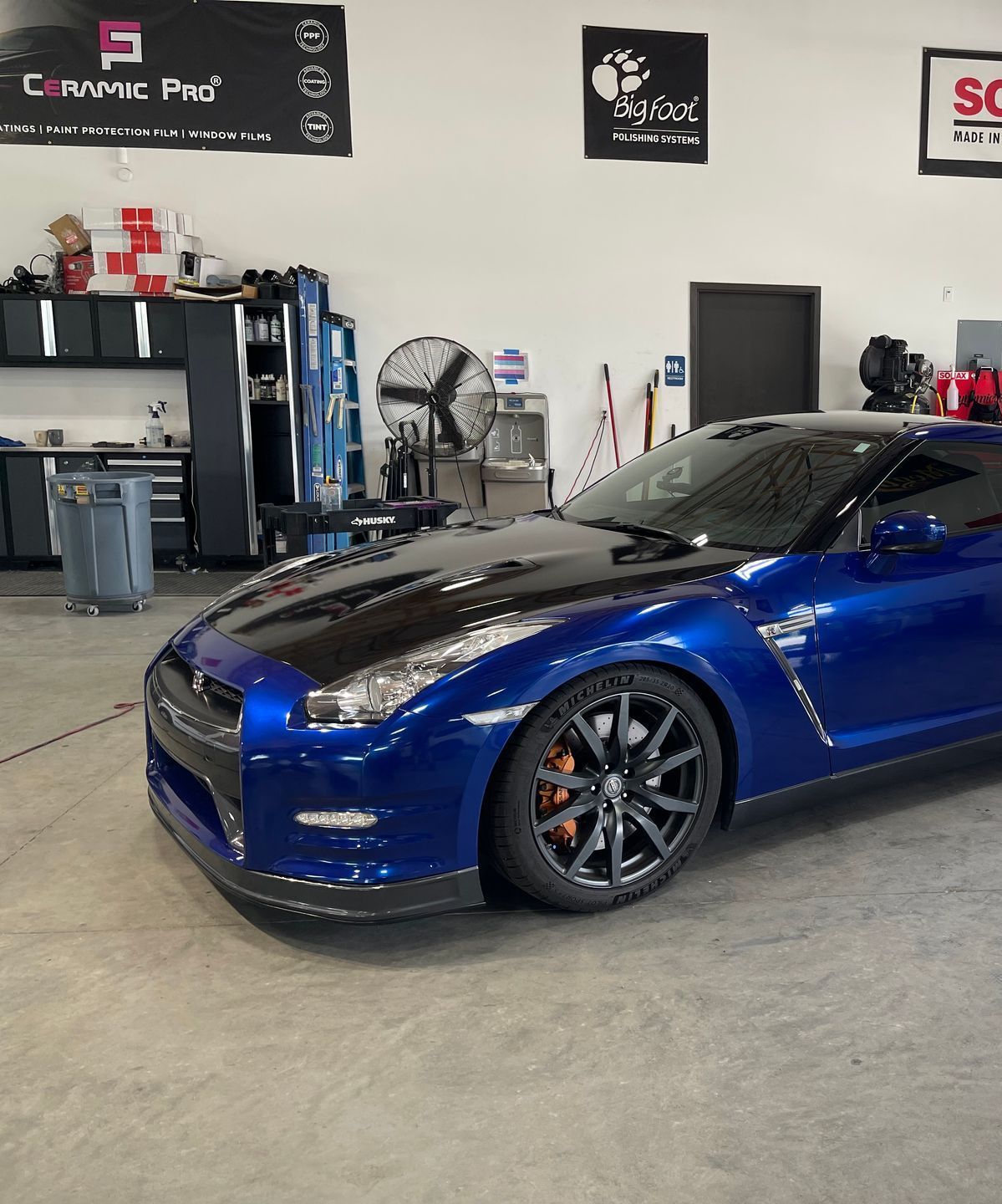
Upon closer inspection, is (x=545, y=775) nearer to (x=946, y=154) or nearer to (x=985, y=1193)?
(x=985, y=1193)

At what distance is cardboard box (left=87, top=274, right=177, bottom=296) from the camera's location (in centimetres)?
760

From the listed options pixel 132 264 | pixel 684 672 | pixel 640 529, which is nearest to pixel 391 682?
pixel 684 672

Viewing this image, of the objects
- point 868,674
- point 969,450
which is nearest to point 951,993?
point 868,674

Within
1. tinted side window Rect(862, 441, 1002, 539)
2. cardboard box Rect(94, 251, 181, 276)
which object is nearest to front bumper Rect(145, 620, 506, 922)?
tinted side window Rect(862, 441, 1002, 539)

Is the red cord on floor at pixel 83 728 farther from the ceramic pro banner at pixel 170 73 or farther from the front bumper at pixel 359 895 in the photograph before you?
the ceramic pro banner at pixel 170 73

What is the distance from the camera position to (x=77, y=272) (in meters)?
7.72

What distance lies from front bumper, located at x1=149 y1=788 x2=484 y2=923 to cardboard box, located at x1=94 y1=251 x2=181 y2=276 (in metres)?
6.82

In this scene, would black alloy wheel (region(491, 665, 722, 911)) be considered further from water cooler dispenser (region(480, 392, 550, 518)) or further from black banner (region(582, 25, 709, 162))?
black banner (region(582, 25, 709, 162))

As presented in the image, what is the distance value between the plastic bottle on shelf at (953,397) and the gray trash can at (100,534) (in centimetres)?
725

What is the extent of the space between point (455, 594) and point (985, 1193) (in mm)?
1458

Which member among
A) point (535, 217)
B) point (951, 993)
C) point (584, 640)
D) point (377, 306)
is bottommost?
point (951, 993)

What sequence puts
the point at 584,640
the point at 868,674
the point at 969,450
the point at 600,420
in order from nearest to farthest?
the point at 584,640 → the point at 868,674 → the point at 969,450 → the point at 600,420

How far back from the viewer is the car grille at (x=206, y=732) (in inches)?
78.4

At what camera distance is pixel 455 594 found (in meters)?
2.25
